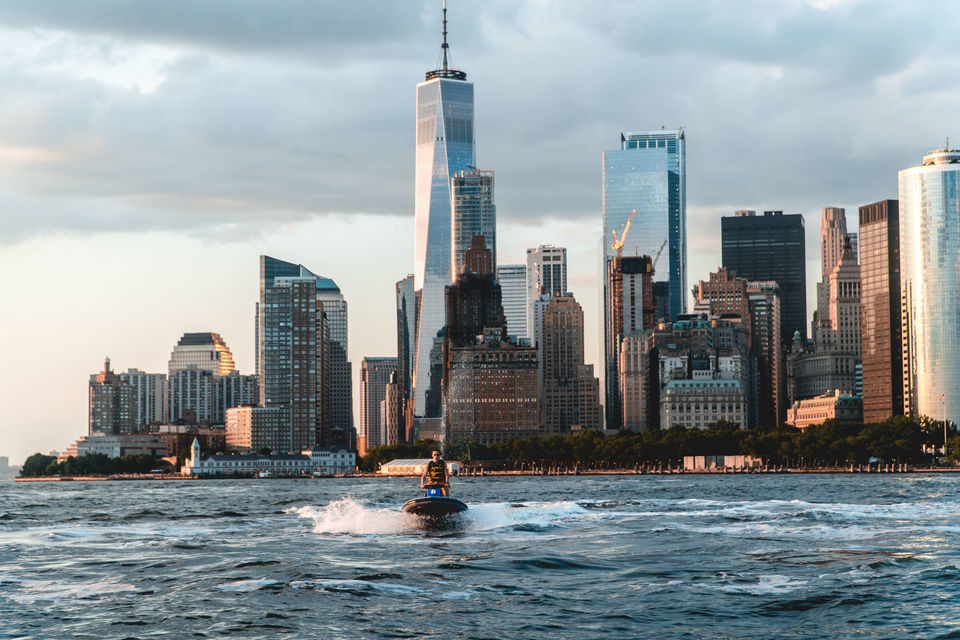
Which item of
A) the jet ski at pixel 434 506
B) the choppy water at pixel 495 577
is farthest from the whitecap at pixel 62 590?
the jet ski at pixel 434 506

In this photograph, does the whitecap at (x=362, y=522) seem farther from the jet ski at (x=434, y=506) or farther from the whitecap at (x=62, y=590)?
the whitecap at (x=62, y=590)

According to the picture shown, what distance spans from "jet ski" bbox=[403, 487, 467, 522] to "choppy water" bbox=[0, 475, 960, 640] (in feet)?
4.58

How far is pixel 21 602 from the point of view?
54.5 metres

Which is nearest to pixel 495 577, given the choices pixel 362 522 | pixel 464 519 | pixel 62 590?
pixel 62 590

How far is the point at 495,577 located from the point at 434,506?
24.8 meters

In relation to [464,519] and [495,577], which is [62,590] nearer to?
[495,577]

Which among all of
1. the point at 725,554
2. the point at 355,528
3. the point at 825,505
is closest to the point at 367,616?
the point at 725,554

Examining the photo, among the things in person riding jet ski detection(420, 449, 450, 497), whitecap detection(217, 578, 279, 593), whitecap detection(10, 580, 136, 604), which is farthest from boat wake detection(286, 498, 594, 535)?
whitecap detection(10, 580, 136, 604)

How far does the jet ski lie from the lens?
8525 cm

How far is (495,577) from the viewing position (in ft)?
200

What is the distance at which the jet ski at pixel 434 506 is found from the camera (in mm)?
85250

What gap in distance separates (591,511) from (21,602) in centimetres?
6481

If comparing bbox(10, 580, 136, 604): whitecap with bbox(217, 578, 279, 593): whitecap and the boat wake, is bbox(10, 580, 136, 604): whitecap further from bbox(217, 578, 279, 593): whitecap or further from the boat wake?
the boat wake

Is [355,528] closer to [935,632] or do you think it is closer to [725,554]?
[725,554]
